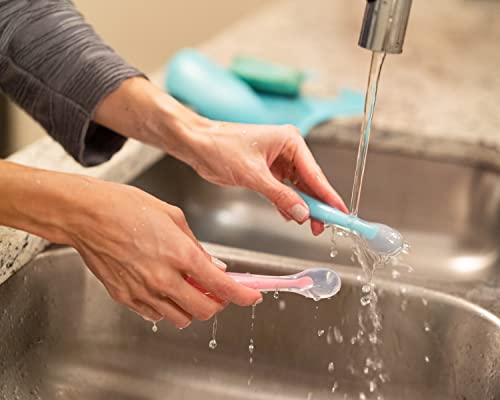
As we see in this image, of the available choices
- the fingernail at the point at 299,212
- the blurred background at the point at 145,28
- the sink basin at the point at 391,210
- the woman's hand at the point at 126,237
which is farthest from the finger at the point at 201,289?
the blurred background at the point at 145,28

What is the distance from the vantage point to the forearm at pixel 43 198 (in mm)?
559

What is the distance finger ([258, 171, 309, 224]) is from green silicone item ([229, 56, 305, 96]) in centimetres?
47

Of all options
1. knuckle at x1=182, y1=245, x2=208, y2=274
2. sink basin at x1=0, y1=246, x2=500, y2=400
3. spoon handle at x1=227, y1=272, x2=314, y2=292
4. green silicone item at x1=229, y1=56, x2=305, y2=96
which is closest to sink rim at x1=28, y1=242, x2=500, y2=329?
sink basin at x1=0, y1=246, x2=500, y2=400

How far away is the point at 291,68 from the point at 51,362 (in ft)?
2.11

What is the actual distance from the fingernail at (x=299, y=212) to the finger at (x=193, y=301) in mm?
157

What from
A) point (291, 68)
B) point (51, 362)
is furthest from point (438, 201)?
point (51, 362)

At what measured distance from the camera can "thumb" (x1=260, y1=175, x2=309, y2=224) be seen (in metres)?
0.70

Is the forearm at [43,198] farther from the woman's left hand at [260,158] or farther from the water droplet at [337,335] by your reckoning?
the water droplet at [337,335]

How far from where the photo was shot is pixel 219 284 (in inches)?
22.1

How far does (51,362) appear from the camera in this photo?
2.51ft

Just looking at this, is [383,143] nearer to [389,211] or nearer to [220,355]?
[389,211]

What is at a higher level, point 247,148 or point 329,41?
point 247,148

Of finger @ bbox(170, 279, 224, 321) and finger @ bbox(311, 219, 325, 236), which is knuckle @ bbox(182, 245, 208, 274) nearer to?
finger @ bbox(170, 279, 224, 321)

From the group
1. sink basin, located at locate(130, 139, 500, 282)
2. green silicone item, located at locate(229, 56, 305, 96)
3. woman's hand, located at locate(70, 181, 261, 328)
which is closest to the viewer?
woman's hand, located at locate(70, 181, 261, 328)
